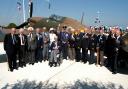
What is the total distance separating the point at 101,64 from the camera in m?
13.9

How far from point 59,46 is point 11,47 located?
127 inches

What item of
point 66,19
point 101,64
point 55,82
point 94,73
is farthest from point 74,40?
point 66,19

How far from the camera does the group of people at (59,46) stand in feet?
40.2

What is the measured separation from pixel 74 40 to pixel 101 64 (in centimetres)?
211

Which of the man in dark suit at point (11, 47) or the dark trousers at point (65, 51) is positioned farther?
the dark trousers at point (65, 51)

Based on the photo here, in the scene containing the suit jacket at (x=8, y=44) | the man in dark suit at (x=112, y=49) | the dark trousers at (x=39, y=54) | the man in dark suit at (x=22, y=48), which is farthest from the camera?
the dark trousers at (x=39, y=54)

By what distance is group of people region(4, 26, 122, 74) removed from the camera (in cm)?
1226

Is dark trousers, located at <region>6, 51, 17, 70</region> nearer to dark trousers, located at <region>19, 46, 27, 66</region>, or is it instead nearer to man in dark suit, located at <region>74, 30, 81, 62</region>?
dark trousers, located at <region>19, 46, 27, 66</region>

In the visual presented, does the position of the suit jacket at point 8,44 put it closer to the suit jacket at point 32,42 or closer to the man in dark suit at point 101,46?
the suit jacket at point 32,42

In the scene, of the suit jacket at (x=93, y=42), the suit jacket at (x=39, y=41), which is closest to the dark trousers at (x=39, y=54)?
the suit jacket at (x=39, y=41)

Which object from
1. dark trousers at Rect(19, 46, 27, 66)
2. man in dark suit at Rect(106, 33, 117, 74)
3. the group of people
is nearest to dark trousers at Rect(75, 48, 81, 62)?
the group of people

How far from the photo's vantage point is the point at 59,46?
14320 mm

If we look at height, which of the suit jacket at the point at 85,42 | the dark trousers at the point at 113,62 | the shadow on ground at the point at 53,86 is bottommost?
the shadow on ground at the point at 53,86

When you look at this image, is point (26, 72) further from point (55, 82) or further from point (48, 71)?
point (55, 82)
